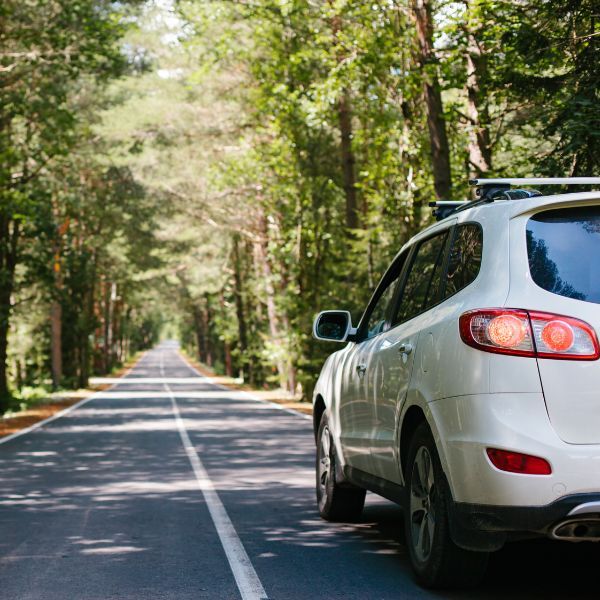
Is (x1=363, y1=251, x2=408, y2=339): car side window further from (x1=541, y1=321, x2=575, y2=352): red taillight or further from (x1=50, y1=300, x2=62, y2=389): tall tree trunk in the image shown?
(x1=50, y1=300, x2=62, y2=389): tall tree trunk

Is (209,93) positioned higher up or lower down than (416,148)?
higher up

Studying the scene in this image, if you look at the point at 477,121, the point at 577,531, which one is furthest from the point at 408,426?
the point at 477,121

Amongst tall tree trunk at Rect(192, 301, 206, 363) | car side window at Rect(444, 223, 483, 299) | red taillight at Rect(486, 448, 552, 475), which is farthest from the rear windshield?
tall tree trunk at Rect(192, 301, 206, 363)

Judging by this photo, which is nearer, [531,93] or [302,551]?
[302,551]

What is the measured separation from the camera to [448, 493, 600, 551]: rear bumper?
4.94 metres

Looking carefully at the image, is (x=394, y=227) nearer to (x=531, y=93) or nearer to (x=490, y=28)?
(x=490, y=28)

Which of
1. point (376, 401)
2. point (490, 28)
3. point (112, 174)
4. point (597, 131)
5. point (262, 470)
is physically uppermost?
point (112, 174)

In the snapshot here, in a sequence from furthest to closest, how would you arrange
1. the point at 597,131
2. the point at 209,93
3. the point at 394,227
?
1. the point at 209,93
2. the point at 394,227
3. the point at 597,131

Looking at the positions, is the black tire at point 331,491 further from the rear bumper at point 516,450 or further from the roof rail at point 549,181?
the rear bumper at point 516,450

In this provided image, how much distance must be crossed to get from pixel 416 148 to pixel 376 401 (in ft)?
56.7

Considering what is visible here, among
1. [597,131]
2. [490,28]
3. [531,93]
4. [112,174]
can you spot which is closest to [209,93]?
[112,174]

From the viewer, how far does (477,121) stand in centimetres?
1905

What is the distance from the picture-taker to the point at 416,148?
2370 cm

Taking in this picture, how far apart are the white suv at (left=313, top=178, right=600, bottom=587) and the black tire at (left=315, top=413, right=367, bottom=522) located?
6.68ft
